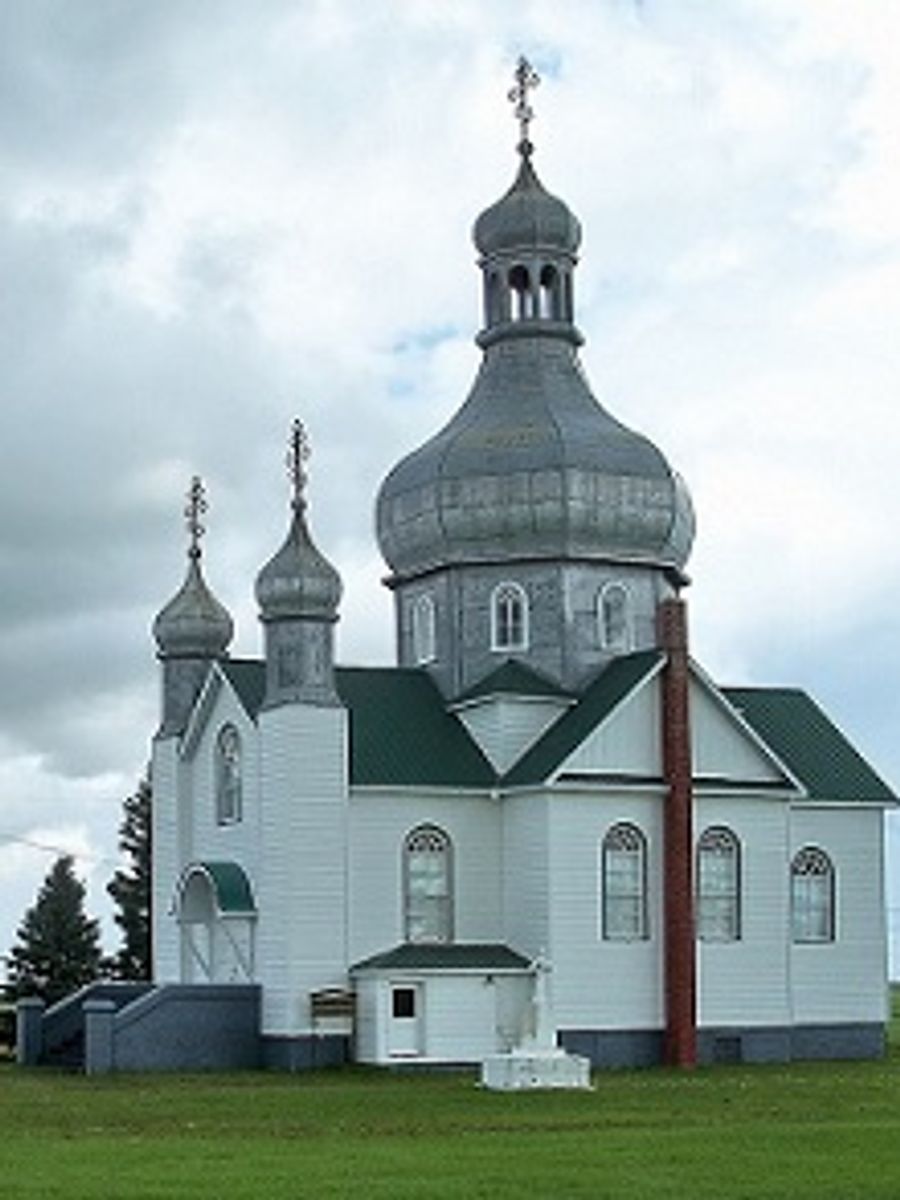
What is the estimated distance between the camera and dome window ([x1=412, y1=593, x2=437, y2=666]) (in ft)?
168

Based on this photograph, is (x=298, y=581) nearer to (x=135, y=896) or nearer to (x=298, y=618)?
(x=298, y=618)

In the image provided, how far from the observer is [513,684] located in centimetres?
4859

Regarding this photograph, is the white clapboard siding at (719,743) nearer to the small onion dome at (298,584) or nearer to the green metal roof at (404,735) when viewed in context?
the green metal roof at (404,735)

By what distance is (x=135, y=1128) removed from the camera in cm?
2895

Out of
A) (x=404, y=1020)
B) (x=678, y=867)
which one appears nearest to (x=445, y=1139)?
(x=404, y=1020)

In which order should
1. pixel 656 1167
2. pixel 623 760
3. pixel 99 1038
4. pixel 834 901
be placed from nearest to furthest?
1. pixel 656 1167
2. pixel 99 1038
3. pixel 623 760
4. pixel 834 901

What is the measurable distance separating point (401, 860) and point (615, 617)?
7206 millimetres

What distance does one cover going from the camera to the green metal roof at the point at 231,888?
151ft

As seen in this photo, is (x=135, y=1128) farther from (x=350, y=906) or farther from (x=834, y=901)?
(x=834, y=901)

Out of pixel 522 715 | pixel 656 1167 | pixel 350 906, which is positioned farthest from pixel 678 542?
pixel 656 1167

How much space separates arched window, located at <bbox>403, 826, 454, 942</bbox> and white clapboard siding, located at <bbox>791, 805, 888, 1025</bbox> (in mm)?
7191

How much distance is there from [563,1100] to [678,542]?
61.6 feet

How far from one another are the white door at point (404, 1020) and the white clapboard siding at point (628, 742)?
4985mm

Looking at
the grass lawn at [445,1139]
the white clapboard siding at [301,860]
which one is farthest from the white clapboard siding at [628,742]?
the grass lawn at [445,1139]
